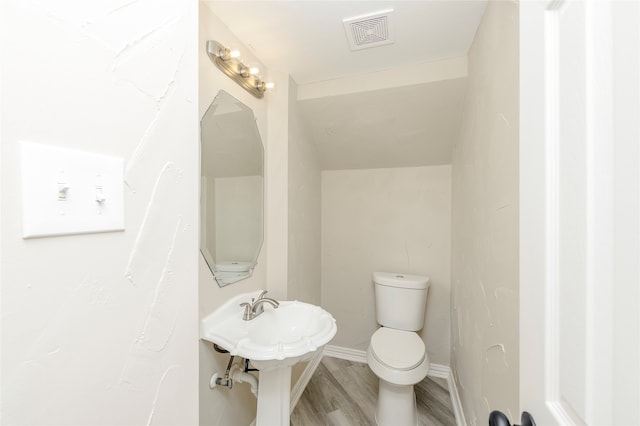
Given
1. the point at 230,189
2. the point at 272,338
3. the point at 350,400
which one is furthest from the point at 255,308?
the point at 350,400

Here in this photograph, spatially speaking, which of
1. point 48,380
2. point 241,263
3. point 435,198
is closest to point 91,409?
point 48,380

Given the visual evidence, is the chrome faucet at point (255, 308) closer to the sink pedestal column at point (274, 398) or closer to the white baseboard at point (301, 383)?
the sink pedestal column at point (274, 398)

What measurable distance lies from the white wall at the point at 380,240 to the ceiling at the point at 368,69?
16 centimetres

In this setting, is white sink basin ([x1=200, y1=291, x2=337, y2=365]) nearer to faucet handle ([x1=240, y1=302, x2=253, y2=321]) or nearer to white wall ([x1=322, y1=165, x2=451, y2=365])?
faucet handle ([x1=240, y1=302, x2=253, y2=321])

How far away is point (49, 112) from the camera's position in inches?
15.5

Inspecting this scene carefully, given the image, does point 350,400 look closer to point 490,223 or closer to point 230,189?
point 490,223

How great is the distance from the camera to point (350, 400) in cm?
175

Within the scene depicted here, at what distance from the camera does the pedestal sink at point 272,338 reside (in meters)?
0.99

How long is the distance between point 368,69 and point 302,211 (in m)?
1.03

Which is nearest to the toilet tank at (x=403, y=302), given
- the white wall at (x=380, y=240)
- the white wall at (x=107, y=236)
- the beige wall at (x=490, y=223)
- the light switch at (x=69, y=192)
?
the white wall at (x=380, y=240)

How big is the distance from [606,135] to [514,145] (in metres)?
0.60

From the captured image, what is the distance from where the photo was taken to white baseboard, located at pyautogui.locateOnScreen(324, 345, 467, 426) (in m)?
1.55

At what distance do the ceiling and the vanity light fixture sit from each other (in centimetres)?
15

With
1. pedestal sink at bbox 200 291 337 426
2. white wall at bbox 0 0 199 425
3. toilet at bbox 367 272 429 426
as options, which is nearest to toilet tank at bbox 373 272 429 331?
toilet at bbox 367 272 429 426
